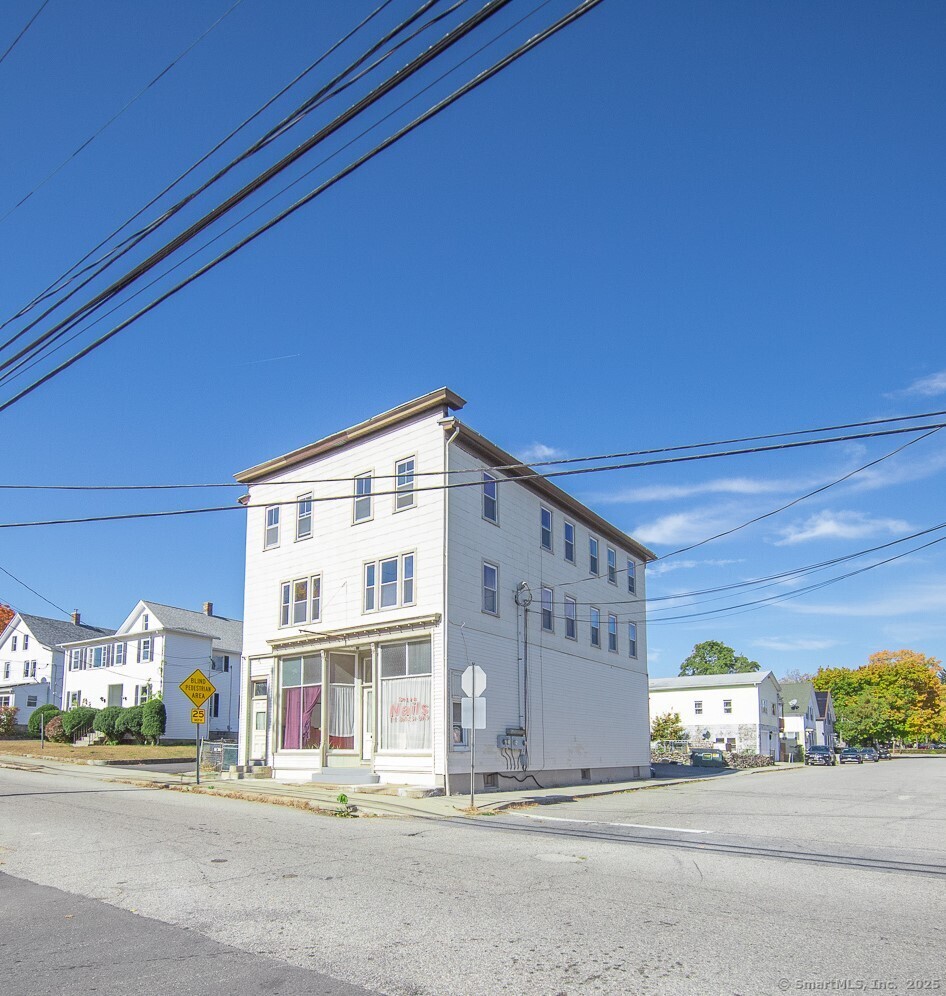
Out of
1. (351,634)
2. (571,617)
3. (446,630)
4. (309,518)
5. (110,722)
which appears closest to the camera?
(446,630)

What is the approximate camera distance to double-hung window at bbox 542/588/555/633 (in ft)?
92.6

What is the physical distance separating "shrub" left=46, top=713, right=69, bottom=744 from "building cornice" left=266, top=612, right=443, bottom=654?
25836 mm

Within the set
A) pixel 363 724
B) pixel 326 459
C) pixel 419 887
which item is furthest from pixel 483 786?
pixel 419 887

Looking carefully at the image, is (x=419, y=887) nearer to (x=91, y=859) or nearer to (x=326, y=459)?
(x=91, y=859)

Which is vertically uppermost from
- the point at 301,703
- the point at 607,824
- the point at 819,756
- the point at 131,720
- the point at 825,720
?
the point at 301,703

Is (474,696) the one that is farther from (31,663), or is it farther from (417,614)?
(31,663)

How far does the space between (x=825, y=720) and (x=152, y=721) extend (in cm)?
7743

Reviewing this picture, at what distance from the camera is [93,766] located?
31.0 meters

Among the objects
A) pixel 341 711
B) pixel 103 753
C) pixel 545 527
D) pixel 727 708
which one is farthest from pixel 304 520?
pixel 727 708

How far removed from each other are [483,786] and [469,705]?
566 centimetres

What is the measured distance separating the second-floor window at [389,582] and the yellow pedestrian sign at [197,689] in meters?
4.80

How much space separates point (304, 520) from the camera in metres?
28.0

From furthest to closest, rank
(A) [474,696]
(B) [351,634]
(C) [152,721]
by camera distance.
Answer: (C) [152,721] → (B) [351,634] → (A) [474,696]

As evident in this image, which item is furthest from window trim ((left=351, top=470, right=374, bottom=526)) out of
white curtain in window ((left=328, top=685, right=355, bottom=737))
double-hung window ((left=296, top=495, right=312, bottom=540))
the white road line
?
the white road line
